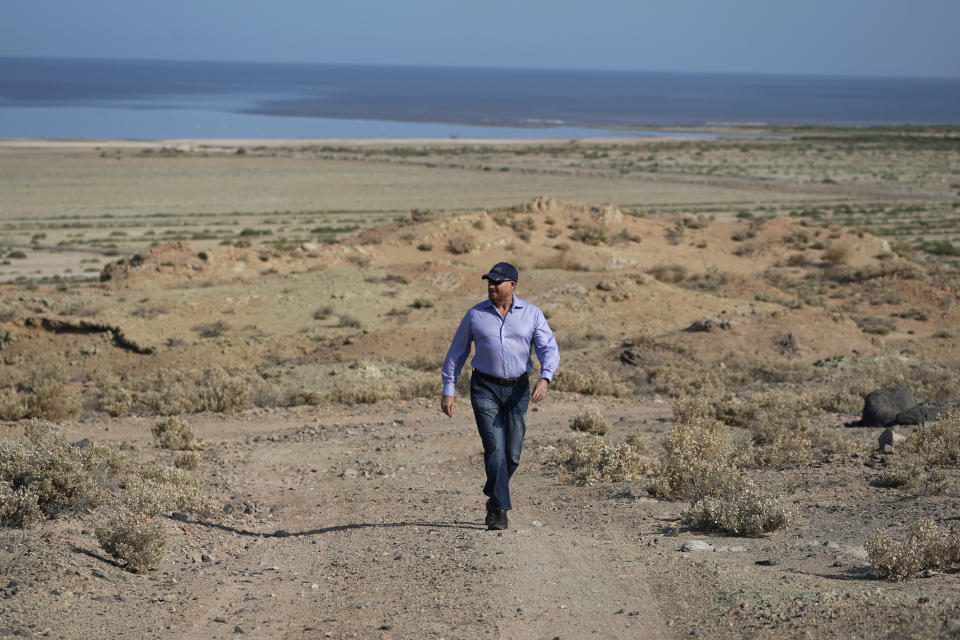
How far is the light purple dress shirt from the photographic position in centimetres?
698

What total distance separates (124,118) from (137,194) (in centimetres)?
7438

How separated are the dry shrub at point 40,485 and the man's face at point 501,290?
3.15 metres

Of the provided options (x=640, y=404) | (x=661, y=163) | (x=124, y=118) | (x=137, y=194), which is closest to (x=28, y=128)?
(x=124, y=118)

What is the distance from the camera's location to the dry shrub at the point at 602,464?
29.0ft

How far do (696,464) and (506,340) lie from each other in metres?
2.28

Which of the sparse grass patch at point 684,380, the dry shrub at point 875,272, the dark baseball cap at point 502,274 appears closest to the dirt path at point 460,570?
the dark baseball cap at point 502,274

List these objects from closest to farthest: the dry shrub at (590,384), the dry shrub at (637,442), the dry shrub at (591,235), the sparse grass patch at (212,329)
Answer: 1. the dry shrub at (637,442)
2. the dry shrub at (590,384)
3. the sparse grass patch at (212,329)
4. the dry shrub at (591,235)

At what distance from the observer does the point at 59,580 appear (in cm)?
570

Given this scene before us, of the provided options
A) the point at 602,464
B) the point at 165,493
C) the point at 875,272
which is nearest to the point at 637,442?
the point at 602,464

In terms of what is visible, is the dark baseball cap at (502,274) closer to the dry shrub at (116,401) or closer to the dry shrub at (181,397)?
the dry shrub at (181,397)

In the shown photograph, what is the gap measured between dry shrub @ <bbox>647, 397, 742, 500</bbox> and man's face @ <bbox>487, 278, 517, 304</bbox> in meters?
2.27

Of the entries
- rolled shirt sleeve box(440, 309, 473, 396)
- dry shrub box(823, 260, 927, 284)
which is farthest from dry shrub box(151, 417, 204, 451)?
dry shrub box(823, 260, 927, 284)

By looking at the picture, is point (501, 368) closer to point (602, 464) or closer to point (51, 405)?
point (602, 464)

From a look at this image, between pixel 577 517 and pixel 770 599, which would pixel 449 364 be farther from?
pixel 770 599
